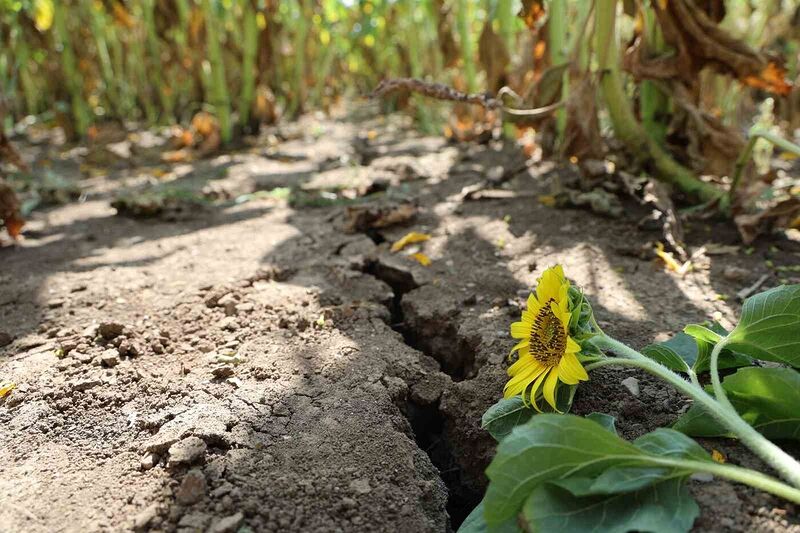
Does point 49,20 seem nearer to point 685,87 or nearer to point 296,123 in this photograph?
point 296,123

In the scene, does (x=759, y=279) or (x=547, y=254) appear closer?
(x=759, y=279)

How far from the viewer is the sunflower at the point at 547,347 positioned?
1.14 m

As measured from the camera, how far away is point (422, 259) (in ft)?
7.33

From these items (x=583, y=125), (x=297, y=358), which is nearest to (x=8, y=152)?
(x=297, y=358)

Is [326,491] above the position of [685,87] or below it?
below

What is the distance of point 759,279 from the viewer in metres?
1.89

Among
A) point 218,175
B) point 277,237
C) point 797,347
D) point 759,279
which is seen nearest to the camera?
point 797,347

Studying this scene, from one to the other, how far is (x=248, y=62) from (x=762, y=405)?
4.91m

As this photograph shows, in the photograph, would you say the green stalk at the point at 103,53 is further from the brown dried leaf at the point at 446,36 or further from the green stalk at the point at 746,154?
the green stalk at the point at 746,154

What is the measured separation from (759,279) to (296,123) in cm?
574

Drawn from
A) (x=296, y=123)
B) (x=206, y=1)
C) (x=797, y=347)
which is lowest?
(x=296, y=123)

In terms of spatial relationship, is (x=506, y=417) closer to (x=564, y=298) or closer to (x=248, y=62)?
(x=564, y=298)

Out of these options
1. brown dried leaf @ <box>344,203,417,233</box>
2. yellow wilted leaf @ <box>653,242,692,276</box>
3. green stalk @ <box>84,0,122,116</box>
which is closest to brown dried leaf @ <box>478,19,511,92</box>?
brown dried leaf @ <box>344,203,417,233</box>

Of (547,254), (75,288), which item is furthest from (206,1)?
(547,254)
